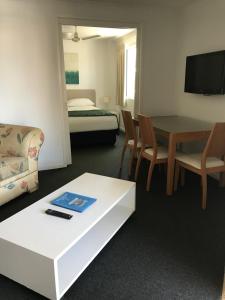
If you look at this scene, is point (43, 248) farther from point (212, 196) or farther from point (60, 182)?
point (212, 196)

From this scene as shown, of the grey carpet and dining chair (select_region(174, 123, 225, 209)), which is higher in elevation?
dining chair (select_region(174, 123, 225, 209))

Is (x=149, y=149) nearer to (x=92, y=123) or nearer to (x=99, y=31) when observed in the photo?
(x=92, y=123)

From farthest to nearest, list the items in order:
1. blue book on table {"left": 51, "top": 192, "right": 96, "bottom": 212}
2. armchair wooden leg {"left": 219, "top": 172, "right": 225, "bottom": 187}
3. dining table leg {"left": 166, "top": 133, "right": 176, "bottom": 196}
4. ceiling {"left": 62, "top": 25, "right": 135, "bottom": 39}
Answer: ceiling {"left": 62, "top": 25, "right": 135, "bottom": 39} → armchair wooden leg {"left": 219, "top": 172, "right": 225, "bottom": 187} → dining table leg {"left": 166, "top": 133, "right": 176, "bottom": 196} → blue book on table {"left": 51, "top": 192, "right": 96, "bottom": 212}

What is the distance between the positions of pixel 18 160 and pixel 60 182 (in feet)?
2.38

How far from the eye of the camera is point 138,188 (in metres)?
2.93

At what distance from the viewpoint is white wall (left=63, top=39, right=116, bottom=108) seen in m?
6.29

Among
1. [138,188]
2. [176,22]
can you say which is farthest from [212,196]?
[176,22]

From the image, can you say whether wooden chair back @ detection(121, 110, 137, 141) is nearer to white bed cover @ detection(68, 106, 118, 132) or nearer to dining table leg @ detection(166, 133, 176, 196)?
dining table leg @ detection(166, 133, 176, 196)

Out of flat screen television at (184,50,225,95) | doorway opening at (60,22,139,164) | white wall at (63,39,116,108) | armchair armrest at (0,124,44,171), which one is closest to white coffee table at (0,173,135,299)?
armchair armrest at (0,124,44,171)

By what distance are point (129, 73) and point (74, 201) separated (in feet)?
15.2

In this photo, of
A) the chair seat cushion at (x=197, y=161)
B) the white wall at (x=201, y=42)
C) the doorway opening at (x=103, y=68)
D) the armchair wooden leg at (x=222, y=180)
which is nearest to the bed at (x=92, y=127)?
the doorway opening at (x=103, y=68)

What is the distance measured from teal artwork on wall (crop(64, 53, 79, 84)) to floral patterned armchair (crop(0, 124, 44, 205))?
3.75 meters

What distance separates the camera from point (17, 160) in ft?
8.39

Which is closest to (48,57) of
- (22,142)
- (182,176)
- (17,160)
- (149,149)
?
(22,142)
